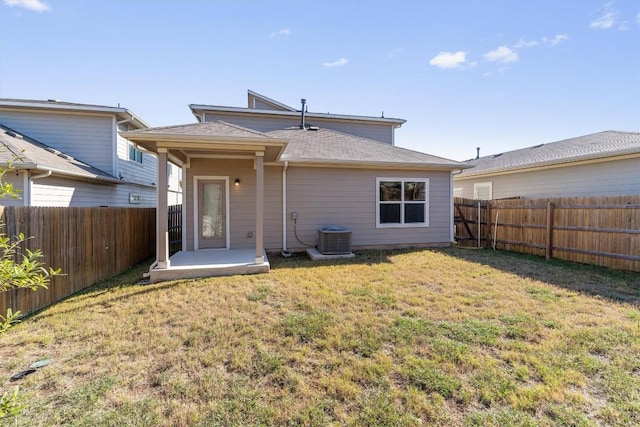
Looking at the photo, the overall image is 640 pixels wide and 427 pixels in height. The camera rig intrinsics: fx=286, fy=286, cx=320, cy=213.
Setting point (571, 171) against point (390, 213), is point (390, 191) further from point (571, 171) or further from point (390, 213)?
point (571, 171)

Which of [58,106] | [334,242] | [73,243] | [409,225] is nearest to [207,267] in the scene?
[73,243]

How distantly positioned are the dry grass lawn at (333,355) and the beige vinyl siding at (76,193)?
472 centimetres

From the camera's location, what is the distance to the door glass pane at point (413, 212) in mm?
8969

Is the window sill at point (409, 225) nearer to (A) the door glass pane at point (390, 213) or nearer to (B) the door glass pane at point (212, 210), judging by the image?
(A) the door glass pane at point (390, 213)

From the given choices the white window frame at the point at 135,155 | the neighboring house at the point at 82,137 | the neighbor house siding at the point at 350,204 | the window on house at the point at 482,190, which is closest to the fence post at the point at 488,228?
the neighbor house siding at the point at 350,204

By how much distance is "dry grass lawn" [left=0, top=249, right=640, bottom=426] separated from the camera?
7.22 feet

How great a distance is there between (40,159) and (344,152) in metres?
8.29

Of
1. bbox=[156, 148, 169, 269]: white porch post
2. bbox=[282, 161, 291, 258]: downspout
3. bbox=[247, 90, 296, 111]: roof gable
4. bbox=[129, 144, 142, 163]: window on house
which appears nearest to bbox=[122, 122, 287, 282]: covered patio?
bbox=[156, 148, 169, 269]: white porch post

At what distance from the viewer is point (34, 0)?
5266 mm

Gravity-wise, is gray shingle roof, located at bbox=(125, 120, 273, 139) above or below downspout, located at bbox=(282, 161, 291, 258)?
above

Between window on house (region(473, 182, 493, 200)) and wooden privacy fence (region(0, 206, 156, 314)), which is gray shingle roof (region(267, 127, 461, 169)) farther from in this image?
window on house (region(473, 182, 493, 200))

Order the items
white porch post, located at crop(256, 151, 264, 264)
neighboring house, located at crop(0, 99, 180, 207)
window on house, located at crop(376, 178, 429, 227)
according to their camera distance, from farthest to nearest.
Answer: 1. neighboring house, located at crop(0, 99, 180, 207)
2. window on house, located at crop(376, 178, 429, 227)
3. white porch post, located at crop(256, 151, 264, 264)

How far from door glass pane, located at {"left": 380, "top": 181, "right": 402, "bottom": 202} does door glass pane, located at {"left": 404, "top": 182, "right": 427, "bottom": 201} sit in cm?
23

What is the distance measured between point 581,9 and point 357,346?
982cm
